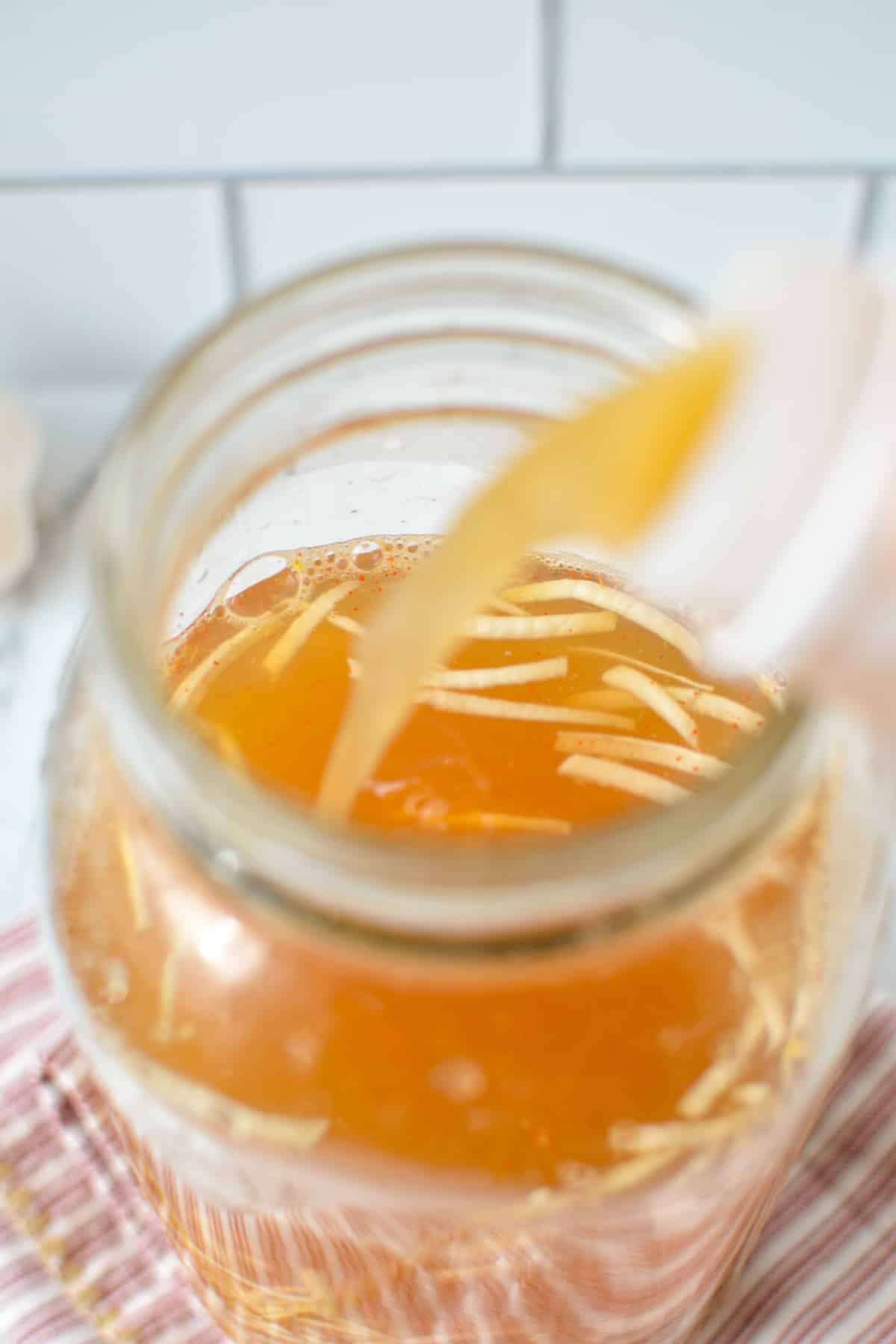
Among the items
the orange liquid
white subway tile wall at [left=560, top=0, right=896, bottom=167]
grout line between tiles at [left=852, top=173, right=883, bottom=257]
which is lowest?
the orange liquid

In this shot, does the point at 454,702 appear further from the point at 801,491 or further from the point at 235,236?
the point at 235,236

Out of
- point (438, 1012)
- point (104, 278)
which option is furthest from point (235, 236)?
point (438, 1012)

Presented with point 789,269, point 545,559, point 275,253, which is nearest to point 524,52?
point 275,253

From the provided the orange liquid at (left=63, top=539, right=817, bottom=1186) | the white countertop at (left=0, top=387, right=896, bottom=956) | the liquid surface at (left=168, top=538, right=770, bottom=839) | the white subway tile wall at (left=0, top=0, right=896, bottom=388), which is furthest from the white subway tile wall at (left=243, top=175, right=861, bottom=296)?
the orange liquid at (left=63, top=539, right=817, bottom=1186)

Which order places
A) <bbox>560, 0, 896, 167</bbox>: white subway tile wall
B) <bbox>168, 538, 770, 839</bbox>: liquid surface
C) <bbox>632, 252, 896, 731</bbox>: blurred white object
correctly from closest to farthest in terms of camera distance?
<bbox>632, 252, 896, 731</bbox>: blurred white object, <bbox>168, 538, 770, 839</bbox>: liquid surface, <bbox>560, 0, 896, 167</bbox>: white subway tile wall

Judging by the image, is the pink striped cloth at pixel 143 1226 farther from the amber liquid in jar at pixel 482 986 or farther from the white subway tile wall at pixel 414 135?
the white subway tile wall at pixel 414 135

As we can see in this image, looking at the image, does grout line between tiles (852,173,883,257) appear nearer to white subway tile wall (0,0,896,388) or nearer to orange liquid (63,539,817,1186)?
white subway tile wall (0,0,896,388)

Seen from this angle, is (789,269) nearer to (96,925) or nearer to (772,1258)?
(96,925)
